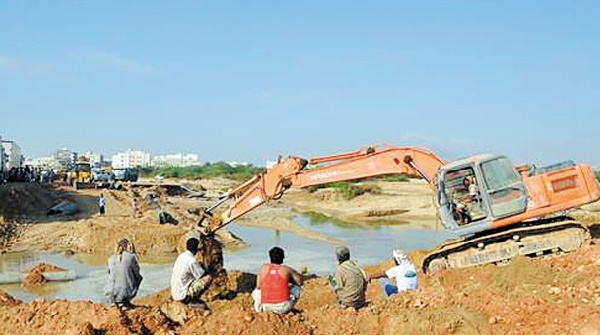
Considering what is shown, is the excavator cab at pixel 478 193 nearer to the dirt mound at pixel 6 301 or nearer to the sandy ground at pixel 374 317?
the sandy ground at pixel 374 317

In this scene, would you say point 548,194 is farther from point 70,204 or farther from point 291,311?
point 70,204

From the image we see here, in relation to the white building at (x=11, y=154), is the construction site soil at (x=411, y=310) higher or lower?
lower

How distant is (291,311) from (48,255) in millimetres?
18333

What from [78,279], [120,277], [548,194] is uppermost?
[548,194]

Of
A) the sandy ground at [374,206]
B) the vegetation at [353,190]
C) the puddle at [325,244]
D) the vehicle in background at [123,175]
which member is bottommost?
the puddle at [325,244]

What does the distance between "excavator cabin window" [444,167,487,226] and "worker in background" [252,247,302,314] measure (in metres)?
6.17

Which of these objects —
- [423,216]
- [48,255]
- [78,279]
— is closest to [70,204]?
[48,255]

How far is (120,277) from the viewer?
30.9 ft

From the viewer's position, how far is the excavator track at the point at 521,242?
13.3m

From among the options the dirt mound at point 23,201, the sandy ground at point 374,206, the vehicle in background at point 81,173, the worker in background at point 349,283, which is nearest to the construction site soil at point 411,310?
the worker in background at point 349,283

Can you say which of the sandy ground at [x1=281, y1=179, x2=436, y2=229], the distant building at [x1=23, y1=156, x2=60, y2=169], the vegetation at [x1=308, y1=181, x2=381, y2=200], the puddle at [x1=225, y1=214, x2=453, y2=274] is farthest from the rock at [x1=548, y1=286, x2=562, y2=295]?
the distant building at [x1=23, y1=156, x2=60, y2=169]

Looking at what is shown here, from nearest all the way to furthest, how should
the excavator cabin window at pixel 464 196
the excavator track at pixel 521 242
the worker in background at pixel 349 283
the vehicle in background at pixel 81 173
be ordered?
the worker in background at pixel 349 283 < the excavator track at pixel 521 242 < the excavator cabin window at pixel 464 196 < the vehicle in background at pixel 81 173

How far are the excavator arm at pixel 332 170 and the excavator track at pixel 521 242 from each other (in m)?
1.68

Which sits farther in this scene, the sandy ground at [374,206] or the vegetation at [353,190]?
the vegetation at [353,190]
